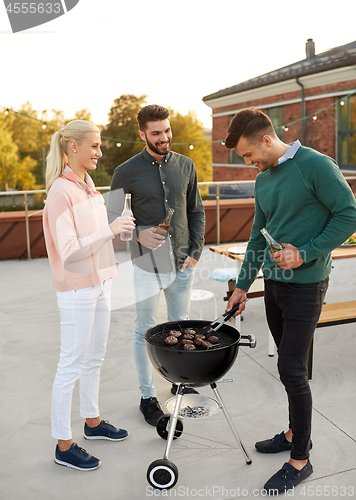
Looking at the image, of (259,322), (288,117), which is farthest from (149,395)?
(288,117)

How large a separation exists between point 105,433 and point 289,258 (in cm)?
147

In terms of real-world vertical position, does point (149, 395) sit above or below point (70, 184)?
below

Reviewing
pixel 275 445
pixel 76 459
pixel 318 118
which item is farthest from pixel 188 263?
pixel 318 118

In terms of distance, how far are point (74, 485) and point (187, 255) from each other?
55.1 inches

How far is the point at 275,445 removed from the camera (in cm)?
252

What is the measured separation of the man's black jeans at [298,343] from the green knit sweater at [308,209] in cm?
6

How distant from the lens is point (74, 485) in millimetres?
2273

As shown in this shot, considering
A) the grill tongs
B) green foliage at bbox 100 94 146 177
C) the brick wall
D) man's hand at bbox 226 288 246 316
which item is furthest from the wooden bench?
green foliage at bbox 100 94 146 177

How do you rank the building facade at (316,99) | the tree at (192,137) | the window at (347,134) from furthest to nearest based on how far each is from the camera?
the tree at (192,137) < the window at (347,134) < the building facade at (316,99)

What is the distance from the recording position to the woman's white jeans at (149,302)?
2820 mm

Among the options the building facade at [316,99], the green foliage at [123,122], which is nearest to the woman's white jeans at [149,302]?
the building facade at [316,99]

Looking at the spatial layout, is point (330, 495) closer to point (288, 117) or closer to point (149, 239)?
point (149, 239)

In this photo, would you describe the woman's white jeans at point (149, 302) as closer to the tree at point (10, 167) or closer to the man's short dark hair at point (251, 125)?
the man's short dark hair at point (251, 125)

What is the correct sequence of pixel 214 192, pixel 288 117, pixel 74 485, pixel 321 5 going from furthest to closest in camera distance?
pixel 288 117, pixel 321 5, pixel 214 192, pixel 74 485
